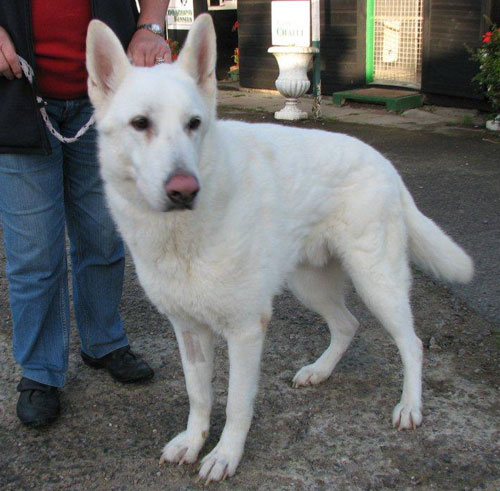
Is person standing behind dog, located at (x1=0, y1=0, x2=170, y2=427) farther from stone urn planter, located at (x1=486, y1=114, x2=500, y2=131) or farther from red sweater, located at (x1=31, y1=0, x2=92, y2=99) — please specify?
stone urn planter, located at (x1=486, y1=114, x2=500, y2=131)

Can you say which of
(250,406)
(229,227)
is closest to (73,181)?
(229,227)

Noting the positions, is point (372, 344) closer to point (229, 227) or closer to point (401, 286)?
point (401, 286)

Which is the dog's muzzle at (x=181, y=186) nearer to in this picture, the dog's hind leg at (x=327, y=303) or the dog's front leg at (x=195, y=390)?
the dog's front leg at (x=195, y=390)

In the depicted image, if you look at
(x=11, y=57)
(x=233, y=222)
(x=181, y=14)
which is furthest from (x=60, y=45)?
(x=181, y=14)

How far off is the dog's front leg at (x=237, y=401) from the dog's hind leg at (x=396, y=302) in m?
0.59

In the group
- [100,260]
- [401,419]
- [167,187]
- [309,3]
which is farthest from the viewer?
[309,3]

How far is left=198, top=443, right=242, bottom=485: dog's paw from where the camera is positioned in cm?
258

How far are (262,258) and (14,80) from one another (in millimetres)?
1167

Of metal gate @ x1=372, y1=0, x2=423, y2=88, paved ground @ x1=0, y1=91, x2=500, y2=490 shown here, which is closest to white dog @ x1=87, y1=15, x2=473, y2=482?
paved ground @ x1=0, y1=91, x2=500, y2=490

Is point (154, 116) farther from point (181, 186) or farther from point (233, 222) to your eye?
point (233, 222)

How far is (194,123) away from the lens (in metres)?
2.28

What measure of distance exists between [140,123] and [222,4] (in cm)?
1283

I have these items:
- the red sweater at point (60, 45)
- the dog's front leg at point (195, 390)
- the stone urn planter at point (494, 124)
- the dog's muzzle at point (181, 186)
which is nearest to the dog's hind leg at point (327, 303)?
the dog's front leg at point (195, 390)

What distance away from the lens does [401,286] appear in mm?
2953
